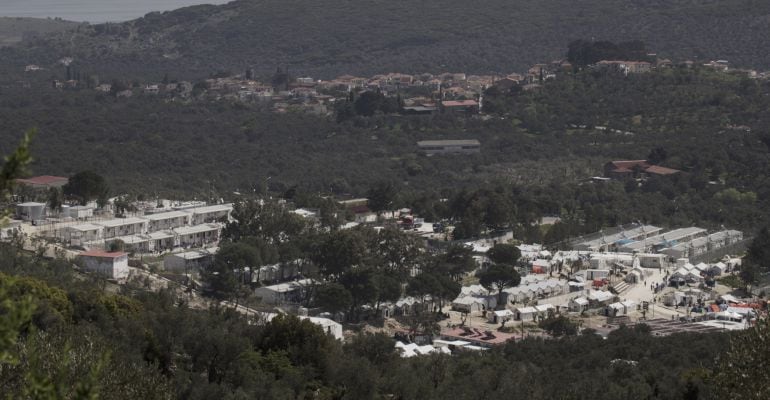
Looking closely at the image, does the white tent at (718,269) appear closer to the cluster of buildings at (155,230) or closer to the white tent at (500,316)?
the white tent at (500,316)

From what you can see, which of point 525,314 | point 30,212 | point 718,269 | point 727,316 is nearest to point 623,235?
point 718,269

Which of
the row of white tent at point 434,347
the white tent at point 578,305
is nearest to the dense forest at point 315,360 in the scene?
the row of white tent at point 434,347

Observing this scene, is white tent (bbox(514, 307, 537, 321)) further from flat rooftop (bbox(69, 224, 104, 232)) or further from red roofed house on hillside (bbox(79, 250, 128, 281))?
flat rooftop (bbox(69, 224, 104, 232))

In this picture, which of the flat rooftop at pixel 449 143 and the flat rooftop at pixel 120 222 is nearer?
the flat rooftop at pixel 120 222

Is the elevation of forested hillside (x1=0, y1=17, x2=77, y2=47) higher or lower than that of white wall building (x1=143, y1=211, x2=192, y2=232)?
lower

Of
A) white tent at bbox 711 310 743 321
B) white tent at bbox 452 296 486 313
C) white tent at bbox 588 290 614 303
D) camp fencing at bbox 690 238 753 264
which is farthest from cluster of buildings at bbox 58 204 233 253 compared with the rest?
white tent at bbox 711 310 743 321

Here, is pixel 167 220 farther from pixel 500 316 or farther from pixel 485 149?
pixel 485 149
